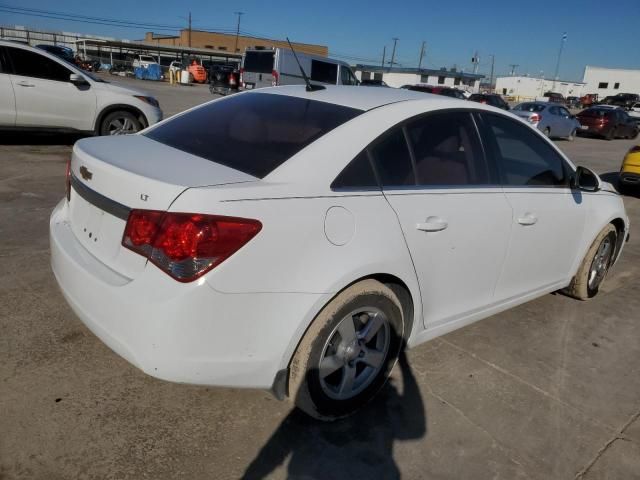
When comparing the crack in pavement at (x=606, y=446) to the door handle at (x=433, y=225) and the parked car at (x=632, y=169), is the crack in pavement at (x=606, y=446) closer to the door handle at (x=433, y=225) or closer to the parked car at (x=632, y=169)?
the door handle at (x=433, y=225)

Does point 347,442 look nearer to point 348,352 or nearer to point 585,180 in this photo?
point 348,352

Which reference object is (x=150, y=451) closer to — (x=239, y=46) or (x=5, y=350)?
(x=5, y=350)

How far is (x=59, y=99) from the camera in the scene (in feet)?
27.8

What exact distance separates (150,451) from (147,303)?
0.74 meters

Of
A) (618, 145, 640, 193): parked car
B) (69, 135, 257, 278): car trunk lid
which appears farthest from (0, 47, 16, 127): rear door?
(618, 145, 640, 193): parked car

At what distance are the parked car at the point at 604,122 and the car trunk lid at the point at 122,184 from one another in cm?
2473

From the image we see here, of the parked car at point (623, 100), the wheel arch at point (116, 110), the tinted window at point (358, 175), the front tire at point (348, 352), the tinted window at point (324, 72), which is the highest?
the parked car at point (623, 100)

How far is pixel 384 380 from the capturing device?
276 cm

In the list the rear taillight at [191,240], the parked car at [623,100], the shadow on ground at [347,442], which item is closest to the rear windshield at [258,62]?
the shadow on ground at [347,442]

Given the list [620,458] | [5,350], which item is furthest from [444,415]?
[5,350]

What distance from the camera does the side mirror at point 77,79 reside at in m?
8.52

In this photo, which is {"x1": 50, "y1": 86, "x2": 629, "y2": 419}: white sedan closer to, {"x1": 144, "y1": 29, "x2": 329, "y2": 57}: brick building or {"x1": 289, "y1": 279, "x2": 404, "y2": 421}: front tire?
{"x1": 289, "y1": 279, "x2": 404, "y2": 421}: front tire

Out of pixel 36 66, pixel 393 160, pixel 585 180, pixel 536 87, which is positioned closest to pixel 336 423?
pixel 393 160

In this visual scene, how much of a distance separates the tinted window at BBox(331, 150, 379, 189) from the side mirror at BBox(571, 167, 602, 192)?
6.64 ft
